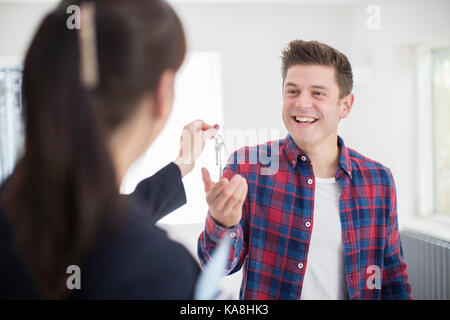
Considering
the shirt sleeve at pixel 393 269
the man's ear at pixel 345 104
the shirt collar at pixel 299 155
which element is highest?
the man's ear at pixel 345 104

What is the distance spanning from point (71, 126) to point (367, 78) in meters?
1.64

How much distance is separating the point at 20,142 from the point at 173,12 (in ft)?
0.61

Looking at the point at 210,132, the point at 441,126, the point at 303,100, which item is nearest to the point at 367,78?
the point at 441,126

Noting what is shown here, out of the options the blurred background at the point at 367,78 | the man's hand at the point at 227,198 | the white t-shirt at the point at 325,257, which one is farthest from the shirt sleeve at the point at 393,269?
the blurred background at the point at 367,78

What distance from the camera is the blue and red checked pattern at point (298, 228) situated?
0.69 m

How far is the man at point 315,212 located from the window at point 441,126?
1.01 meters

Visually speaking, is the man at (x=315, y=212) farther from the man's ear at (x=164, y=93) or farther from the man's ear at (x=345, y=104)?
the man's ear at (x=164, y=93)

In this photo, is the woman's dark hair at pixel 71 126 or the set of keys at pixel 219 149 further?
the set of keys at pixel 219 149

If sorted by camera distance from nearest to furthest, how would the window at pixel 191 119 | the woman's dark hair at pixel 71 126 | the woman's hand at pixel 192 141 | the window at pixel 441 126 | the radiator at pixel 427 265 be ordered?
the woman's dark hair at pixel 71 126, the woman's hand at pixel 192 141, the window at pixel 191 119, the window at pixel 441 126, the radiator at pixel 427 265

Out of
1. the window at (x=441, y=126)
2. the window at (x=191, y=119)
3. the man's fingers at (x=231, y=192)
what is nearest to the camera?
the man's fingers at (x=231, y=192)

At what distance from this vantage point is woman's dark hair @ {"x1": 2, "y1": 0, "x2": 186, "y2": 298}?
311 millimetres

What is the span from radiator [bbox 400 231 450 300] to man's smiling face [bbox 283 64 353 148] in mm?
1282

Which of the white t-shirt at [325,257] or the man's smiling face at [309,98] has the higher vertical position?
the man's smiling face at [309,98]
